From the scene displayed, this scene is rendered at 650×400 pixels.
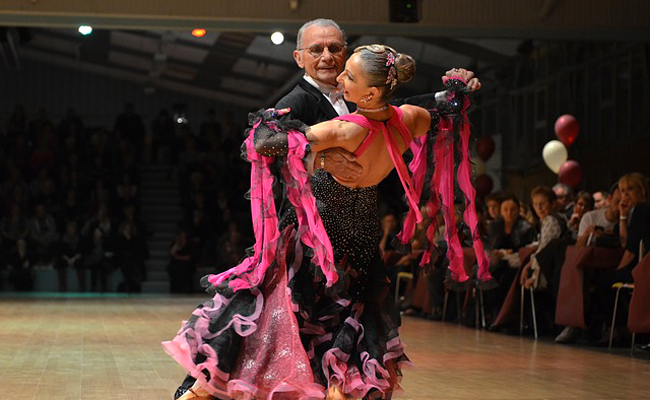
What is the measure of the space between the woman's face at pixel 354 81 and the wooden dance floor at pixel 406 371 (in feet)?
2.95

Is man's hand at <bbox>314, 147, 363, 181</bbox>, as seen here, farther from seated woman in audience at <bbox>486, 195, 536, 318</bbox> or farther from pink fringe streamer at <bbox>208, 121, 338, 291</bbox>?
seated woman in audience at <bbox>486, 195, 536, 318</bbox>

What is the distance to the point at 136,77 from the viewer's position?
22.7m

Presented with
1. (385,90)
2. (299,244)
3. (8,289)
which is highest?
(385,90)

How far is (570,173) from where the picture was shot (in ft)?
35.8

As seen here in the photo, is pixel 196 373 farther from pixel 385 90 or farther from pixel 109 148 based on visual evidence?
pixel 109 148

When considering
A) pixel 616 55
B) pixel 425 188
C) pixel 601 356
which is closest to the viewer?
pixel 425 188

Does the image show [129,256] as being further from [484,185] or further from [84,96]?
[84,96]

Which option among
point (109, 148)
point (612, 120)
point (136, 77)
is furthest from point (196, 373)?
point (136, 77)

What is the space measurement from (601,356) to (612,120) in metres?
6.68

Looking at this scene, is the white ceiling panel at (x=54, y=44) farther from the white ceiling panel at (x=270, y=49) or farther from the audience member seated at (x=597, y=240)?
the audience member seated at (x=597, y=240)

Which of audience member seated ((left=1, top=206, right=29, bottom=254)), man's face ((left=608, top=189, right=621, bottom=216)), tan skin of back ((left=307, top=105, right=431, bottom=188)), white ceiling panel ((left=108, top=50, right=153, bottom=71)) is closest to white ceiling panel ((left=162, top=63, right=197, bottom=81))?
white ceiling panel ((left=108, top=50, right=153, bottom=71))

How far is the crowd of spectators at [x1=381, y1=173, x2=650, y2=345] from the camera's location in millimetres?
7266

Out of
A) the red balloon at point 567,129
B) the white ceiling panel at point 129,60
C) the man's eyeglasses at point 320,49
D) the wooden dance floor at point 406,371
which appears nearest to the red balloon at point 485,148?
the red balloon at point 567,129

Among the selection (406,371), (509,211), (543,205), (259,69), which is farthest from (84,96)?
(406,371)
